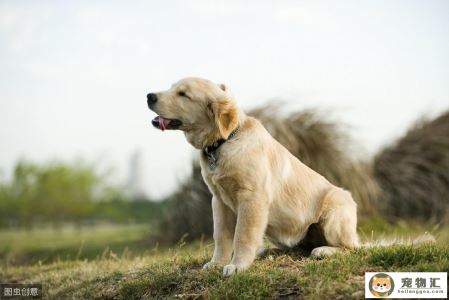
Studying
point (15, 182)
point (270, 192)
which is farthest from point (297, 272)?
point (15, 182)

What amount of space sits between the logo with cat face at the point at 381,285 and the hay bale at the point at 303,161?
6.53m

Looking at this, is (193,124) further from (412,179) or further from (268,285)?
(412,179)

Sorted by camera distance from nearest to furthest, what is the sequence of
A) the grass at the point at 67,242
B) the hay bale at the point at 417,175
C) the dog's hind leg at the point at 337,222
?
the dog's hind leg at the point at 337,222, the grass at the point at 67,242, the hay bale at the point at 417,175

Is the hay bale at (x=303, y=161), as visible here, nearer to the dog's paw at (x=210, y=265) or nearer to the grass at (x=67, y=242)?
the grass at (x=67, y=242)

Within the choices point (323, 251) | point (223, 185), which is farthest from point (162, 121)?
point (323, 251)

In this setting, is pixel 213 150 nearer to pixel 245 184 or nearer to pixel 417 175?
pixel 245 184

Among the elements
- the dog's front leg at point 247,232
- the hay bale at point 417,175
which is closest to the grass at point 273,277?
the dog's front leg at point 247,232

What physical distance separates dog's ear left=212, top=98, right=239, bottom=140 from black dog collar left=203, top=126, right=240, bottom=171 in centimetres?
8

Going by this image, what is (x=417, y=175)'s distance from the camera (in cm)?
1395

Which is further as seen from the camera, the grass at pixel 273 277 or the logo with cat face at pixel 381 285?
the grass at pixel 273 277

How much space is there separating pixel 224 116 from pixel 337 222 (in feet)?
4.49

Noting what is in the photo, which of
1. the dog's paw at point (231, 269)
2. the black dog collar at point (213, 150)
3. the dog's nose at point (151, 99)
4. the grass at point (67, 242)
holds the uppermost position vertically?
the dog's nose at point (151, 99)

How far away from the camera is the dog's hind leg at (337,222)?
16.4ft

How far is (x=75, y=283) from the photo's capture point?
5.78 metres
